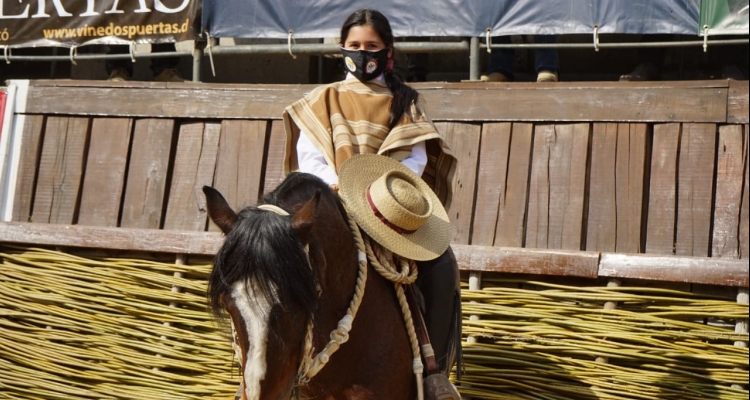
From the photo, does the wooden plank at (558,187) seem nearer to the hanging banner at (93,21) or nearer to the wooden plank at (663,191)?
the wooden plank at (663,191)

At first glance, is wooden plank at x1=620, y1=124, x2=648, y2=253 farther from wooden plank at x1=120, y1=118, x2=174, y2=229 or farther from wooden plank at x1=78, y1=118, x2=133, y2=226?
wooden plank at x1=78, y1=118, x2=133, y2=226

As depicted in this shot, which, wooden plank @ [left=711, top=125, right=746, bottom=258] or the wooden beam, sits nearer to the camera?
the wooden beam

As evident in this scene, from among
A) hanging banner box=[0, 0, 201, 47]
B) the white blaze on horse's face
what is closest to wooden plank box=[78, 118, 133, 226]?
hanging banner box=[0, 0, 201, 47]

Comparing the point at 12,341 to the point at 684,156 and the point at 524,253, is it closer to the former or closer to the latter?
the point at 524,253

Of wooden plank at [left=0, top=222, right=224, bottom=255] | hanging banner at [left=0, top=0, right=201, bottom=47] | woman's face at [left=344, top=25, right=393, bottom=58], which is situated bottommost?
wooden plank at [left=0, top=222, right=224, bottom=255]

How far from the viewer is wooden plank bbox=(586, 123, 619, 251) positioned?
5590 millimetres

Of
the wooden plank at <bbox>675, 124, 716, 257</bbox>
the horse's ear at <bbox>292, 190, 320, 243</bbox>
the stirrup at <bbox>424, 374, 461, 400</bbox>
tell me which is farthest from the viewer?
the wooden plank at <bbox>675, 124, 716, 257</bbox>

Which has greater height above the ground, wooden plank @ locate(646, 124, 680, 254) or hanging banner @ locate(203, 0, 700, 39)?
hanging banner @ locate(203, 0, 700, 39)

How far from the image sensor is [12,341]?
21.2 ft

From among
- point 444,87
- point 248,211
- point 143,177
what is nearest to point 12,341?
point 143,177

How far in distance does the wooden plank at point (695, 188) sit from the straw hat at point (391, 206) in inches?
68.5

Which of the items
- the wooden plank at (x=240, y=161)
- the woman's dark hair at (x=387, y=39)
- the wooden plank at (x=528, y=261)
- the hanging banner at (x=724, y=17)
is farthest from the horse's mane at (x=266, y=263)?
the hanging banner at (x=724, y=17)

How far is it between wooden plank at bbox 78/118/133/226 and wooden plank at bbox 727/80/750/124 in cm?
365

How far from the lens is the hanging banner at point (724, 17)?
6.14 metres
